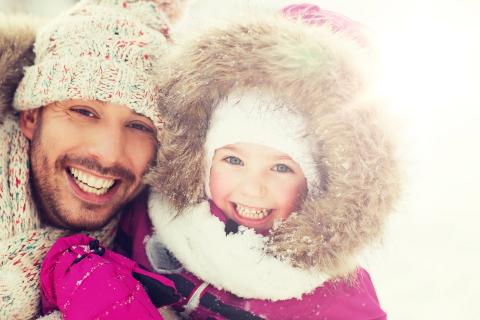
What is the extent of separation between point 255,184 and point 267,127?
0.47 feet

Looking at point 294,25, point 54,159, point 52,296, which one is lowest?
point 52,296

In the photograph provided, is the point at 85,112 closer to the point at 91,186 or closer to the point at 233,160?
the point at 91,186

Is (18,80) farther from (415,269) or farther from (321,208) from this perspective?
(415,269)

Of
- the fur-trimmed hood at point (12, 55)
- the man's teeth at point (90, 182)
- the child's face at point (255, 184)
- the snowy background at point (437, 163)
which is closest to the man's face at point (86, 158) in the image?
the man's teeth at point (90, 182)

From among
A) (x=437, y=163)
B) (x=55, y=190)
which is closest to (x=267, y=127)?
(x=55, y=190)

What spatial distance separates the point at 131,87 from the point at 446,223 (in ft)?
4.96

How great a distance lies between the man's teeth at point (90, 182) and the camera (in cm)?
120

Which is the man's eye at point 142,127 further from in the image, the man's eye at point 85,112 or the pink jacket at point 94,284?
the pink jacket at point 94,284

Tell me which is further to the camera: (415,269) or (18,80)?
(415,269)

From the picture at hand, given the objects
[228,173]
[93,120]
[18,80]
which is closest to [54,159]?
[93,120]

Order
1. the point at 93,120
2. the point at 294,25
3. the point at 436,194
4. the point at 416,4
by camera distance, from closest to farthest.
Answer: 1. the point at 294,25
2. the point at 93,120
3. the point at 436,194
4. the point at 416,4

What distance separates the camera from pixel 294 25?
42.2 inches

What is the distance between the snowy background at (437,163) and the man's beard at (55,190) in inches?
27.4

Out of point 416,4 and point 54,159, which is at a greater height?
point 416,4
